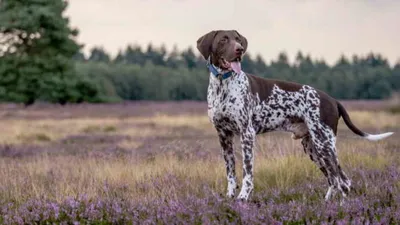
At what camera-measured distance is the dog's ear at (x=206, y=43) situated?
7.02 metres

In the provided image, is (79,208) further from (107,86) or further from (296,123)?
(107,86)

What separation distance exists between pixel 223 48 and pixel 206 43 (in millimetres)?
228

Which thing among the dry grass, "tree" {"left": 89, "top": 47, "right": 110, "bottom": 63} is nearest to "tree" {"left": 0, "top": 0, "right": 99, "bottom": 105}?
the dry grass

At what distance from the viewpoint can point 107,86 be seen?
199ft

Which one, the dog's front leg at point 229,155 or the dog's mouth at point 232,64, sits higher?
the dog's mouth at point 232,64

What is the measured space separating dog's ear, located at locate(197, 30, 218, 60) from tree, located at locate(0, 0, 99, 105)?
33232 mm

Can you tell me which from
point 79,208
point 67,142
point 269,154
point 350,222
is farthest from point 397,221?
point 67,142

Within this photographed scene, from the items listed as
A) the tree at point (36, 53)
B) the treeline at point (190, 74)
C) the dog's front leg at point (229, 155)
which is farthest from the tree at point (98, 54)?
the dog's front leg at point (229, 155)

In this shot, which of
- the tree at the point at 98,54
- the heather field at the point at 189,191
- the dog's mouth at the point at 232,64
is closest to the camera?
the heather field at the point at 189,191

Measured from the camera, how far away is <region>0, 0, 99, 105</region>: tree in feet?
127

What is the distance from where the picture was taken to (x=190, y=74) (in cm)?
8888

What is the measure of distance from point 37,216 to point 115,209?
763 millimetres

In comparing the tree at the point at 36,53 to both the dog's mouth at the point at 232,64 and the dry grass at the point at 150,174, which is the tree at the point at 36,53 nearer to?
the dry grass at the point at 150,174

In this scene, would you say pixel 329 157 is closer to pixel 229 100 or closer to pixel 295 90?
pixel 295 90
